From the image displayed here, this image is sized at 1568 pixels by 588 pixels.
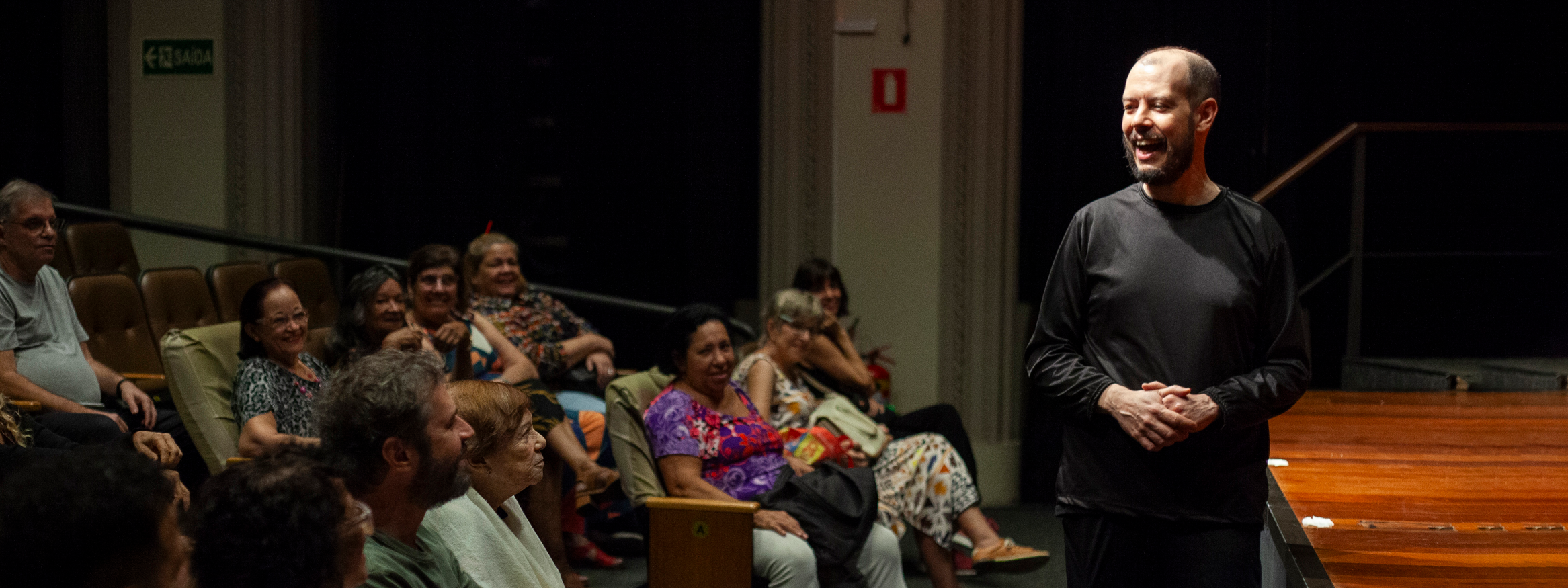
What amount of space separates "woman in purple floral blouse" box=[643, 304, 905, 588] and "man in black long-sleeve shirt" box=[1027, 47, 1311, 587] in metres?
1.29

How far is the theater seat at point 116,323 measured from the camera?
3.74m

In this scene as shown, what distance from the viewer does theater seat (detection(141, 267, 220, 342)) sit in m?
3.96

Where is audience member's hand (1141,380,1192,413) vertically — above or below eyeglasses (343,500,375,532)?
above

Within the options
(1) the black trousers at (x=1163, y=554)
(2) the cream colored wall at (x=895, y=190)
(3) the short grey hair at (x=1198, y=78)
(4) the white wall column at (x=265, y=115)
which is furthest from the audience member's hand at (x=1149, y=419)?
(4) the white wall column at (x=265, y=115)

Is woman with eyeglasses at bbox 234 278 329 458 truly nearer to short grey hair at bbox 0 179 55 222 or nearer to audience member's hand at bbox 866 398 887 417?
short grey hair at bbox 0 179 55 222

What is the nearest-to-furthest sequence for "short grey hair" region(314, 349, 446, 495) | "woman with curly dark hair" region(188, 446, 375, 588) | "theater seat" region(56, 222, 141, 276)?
"woman with curly dark hair" region(188, 446, 375, 588) → "short grey hair" region(314, 349, 446, 495) → "theater seat" region(56, 222, 141, 276)

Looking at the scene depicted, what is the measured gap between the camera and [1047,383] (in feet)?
5.89

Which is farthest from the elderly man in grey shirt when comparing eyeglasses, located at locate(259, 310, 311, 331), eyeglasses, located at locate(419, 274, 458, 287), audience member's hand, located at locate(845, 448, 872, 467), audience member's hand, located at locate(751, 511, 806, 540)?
audience member's hand, located at locate(845, 448, 872, 467)

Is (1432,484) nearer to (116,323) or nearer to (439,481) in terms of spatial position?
(439,481)

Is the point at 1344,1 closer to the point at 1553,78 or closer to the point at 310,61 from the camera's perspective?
the point at 1553,78

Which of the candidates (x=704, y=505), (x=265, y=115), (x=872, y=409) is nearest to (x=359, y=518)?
(x=704, y=505)

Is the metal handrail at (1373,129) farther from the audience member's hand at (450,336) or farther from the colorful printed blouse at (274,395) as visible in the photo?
the colorful printed blouse at (274,395)

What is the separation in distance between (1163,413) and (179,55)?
4533 mm

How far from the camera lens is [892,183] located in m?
4.88
